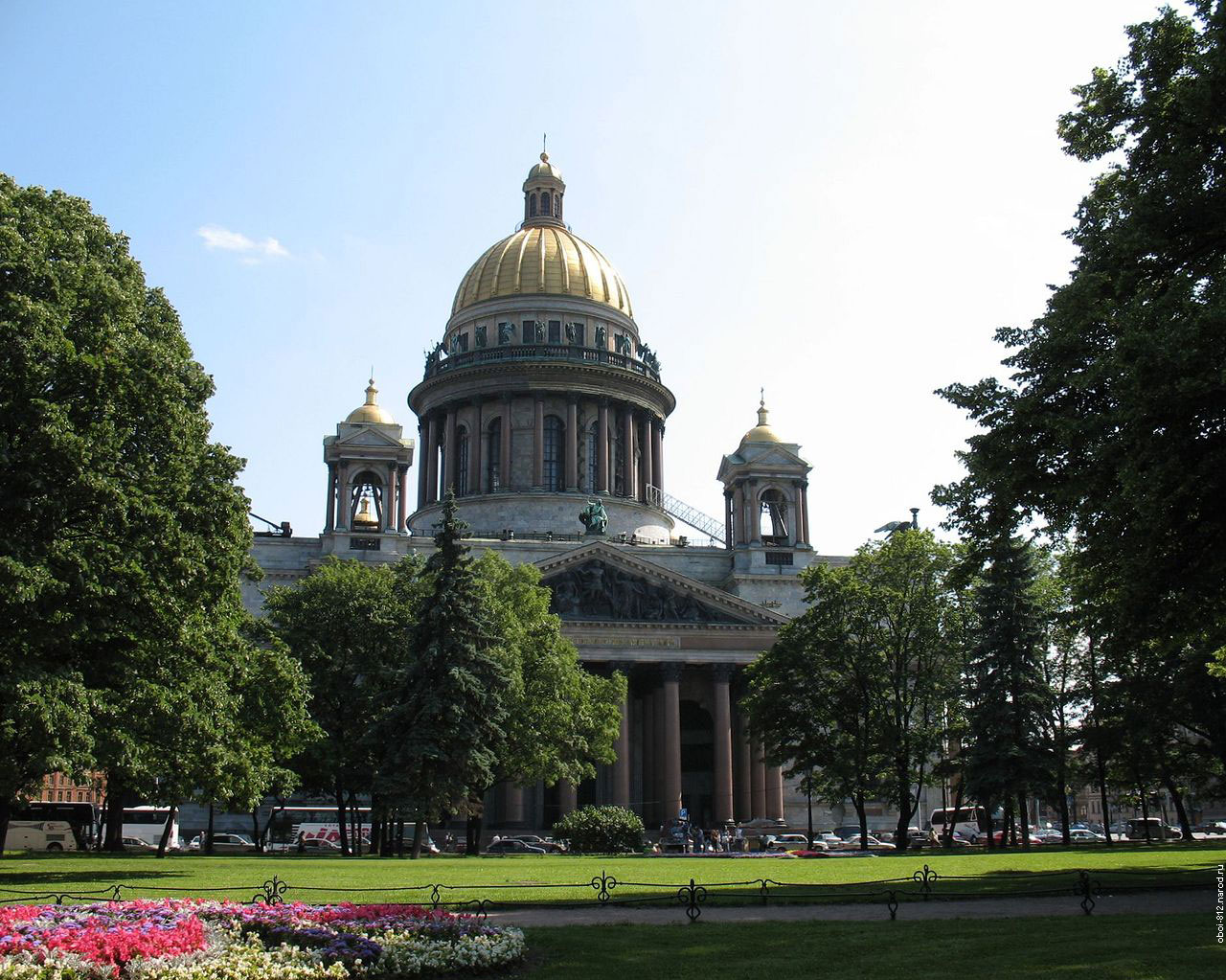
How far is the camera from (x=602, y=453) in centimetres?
8056

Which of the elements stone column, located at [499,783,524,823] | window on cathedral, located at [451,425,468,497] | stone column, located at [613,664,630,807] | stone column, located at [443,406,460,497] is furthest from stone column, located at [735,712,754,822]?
stone column, located at [443,406,460,497]

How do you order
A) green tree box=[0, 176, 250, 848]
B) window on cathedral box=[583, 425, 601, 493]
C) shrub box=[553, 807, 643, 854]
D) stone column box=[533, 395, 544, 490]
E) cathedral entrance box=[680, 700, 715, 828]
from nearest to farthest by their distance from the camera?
green tree box=[0, 176, 250, 848]
shrub box=[553, 807, 643, 854]
cathedral entrance box=[680, 700, 715, 828]
stone column box=[533, 395, 544, 490]
window on cathedral box=[583, 425, 601, 493]

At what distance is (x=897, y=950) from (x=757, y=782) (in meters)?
50.9

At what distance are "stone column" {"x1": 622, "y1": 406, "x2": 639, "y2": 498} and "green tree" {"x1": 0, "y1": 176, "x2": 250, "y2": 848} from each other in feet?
178

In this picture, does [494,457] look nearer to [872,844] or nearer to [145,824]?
[145,824]

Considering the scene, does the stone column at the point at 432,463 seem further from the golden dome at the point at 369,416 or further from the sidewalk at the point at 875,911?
the sidewalk at the point at 875,911

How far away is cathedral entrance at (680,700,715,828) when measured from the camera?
68.5 meters

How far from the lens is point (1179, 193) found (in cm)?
2012

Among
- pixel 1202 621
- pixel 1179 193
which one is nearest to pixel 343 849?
pixel 1202 621

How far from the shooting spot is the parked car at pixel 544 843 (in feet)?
161

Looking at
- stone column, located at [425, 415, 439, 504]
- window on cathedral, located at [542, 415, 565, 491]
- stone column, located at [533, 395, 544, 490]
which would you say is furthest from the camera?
stone column, located at [425, 415, 439, 504]

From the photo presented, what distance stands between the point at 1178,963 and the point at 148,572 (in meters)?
17.9

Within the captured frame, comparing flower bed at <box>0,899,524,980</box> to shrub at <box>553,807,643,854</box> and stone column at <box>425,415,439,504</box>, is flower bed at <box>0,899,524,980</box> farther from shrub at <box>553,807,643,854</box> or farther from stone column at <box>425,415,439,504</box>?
stone column at <box>425,415,439,504</box>

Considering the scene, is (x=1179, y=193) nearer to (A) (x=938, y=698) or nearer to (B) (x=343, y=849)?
(A) (x=938, y=698)
